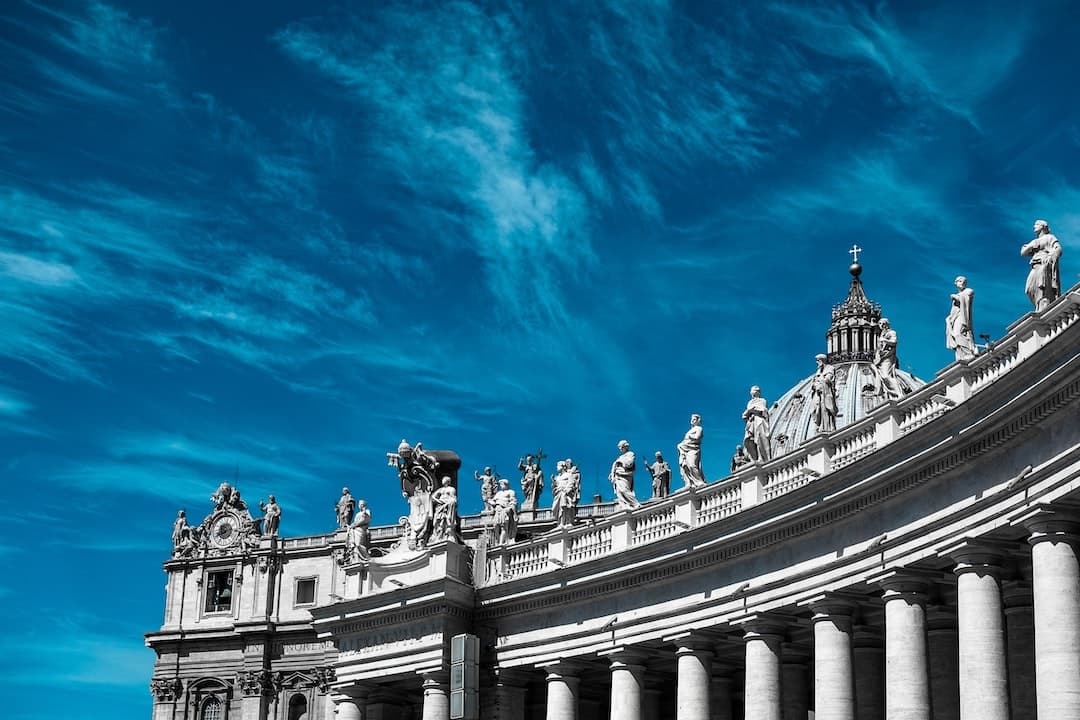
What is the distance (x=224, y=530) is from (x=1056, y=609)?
96409 mm

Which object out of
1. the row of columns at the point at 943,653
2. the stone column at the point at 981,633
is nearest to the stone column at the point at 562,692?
the row of columns at the point at 943,653

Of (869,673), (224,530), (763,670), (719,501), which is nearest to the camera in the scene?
(869,673)

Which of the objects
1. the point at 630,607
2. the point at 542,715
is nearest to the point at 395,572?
the point at 542,715

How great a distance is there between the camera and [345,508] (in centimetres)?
11731

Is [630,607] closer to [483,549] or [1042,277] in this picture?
[483,549]

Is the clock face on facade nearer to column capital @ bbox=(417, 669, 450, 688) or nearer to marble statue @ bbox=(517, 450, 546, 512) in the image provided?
marble statue @ bbox=(517, 450, 546, 512)

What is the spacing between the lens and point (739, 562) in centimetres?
4869

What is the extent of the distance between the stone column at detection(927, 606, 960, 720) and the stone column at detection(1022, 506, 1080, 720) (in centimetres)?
692

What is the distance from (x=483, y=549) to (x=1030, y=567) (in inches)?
1004

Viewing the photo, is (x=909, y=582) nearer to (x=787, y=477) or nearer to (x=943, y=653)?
(x=943, y=653)

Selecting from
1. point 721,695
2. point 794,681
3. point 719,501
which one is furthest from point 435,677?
point 794,681

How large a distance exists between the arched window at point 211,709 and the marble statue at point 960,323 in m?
87.4

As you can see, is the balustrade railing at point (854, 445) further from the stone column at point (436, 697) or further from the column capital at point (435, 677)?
the stone column at point (436, 697)

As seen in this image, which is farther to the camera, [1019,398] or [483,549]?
[483,549]
